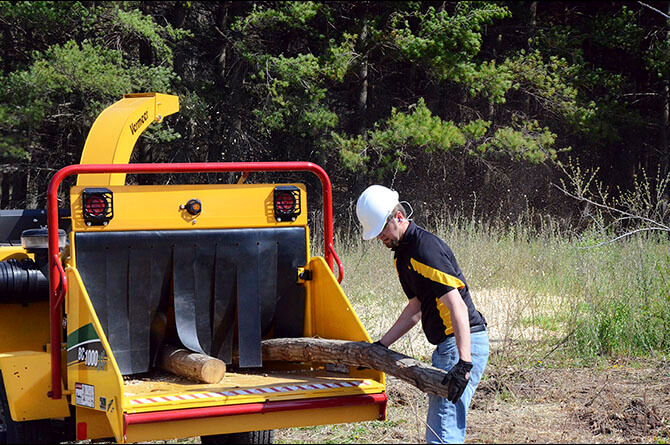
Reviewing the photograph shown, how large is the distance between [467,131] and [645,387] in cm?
1185

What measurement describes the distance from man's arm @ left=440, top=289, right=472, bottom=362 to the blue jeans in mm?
285

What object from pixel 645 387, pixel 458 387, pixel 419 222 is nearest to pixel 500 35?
pixel 419 222

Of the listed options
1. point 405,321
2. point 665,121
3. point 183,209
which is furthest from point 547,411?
point 665,121

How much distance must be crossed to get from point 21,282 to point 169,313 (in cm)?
97

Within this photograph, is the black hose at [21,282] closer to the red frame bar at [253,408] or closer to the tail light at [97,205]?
the tail light at [97,205]

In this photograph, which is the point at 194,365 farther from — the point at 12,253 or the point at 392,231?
the point at 12,253

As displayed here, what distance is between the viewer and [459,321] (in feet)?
14.3

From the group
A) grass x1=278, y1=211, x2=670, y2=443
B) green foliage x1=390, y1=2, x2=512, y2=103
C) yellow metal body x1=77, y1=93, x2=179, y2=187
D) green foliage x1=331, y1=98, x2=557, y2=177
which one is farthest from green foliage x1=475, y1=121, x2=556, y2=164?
yellow metal body x1=77, y1=93, x2=179, y2=187

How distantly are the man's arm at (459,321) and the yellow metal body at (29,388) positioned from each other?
2.39m

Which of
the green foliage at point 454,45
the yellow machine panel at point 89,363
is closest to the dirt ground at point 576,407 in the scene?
the yellow machine panel at point 89,363

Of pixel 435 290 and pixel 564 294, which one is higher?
pixel 435 290

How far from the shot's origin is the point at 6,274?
212 inches

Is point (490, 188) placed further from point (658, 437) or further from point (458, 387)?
point (458, 387)

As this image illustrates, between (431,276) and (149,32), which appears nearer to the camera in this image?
(431,276)
